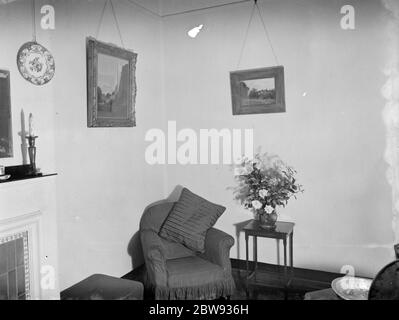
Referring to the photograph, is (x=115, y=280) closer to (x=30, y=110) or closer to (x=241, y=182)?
(x=30, y=110)

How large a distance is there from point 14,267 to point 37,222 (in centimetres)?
30

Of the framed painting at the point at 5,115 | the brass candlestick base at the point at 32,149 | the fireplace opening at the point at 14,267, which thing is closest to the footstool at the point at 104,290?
the fireplace opening at the point at 14,267

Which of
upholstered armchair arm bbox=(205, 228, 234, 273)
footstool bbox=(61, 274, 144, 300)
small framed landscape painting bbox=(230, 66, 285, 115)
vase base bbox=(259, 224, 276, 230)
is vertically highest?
small framed landscape painting bbox=(230, 66, 285, 115)

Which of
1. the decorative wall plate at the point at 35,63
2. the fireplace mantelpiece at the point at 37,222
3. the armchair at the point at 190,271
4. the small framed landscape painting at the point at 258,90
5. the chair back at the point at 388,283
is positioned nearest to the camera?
the chair back at the point at 388,283

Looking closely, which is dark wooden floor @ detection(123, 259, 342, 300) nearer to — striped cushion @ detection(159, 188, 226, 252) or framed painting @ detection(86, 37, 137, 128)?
striped cushion @ detection(159, 188, 226, 252)

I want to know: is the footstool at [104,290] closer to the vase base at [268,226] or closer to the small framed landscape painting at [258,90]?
the vase base at [268,226]

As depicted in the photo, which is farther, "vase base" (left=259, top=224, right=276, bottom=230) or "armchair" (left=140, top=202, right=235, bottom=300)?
"vase base" (left=259, top=224, right=276, bottom=230)

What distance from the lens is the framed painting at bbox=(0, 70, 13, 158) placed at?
2.02 meters

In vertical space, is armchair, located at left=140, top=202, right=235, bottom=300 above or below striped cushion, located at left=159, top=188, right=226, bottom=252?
below

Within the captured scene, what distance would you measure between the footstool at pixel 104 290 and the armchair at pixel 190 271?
8.7 inches

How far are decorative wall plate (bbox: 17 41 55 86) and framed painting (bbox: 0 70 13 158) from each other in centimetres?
13

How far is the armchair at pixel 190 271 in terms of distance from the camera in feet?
8.16

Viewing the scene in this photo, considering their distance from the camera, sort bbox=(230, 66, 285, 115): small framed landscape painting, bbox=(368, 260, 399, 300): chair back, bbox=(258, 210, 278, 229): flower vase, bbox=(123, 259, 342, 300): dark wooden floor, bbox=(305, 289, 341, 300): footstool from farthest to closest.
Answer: bbox=(230, 66, 285, 115): small framed landscape painting → bbox=(258, 210, 278, 229): flower vase → bbox=(123, 259, 342, 300): dark wooden floor → bbox=(305, 289, 341, 300): footstool → bbox=(368, 260, 399, 300): chair back

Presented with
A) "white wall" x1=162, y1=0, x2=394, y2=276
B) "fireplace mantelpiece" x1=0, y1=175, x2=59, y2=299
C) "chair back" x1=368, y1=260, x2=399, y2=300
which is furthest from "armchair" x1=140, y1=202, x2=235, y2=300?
"chair back" x1=368, y1=260, x2=399, y2=300
